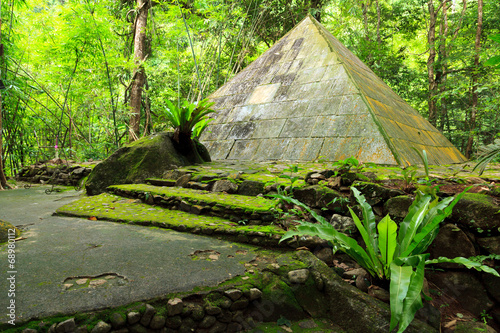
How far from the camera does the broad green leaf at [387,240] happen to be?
1.34 metres

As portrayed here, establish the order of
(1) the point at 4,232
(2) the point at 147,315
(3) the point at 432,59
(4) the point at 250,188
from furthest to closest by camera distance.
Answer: (3) the point at 432,59, (4) the point at 250,188, (1) the point at 4,232, (2) the point at 147,315

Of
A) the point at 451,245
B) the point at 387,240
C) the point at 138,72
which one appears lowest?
the point at 451,245

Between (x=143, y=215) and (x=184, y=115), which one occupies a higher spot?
(x=184, y=115)

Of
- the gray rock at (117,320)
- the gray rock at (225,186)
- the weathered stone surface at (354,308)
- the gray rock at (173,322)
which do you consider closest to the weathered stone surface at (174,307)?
the gray rock at (173,322)

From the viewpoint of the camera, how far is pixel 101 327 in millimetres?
985

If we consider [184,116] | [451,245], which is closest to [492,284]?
[451,245]

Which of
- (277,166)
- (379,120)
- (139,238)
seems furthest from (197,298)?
(379,120)

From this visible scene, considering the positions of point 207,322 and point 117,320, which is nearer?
point 117,320

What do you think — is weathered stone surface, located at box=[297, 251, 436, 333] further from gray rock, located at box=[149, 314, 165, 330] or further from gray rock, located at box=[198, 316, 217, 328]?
gray rock, located at box=[149, 314, 165, 330]

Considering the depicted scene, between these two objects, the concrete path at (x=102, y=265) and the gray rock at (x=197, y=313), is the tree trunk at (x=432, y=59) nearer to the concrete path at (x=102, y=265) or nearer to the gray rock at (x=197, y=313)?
the concrete path at (x=102, y=265)

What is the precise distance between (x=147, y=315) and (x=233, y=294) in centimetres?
36

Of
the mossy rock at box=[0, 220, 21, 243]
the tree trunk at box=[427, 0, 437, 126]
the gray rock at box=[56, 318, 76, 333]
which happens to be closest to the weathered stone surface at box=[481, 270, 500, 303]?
the gray rock at box=[56, 318, 76, 333]

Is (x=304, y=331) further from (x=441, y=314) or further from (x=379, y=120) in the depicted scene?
Result: (x=379, y=120)

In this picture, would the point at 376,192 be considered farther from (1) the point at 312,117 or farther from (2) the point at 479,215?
(1) the point at 312,117
